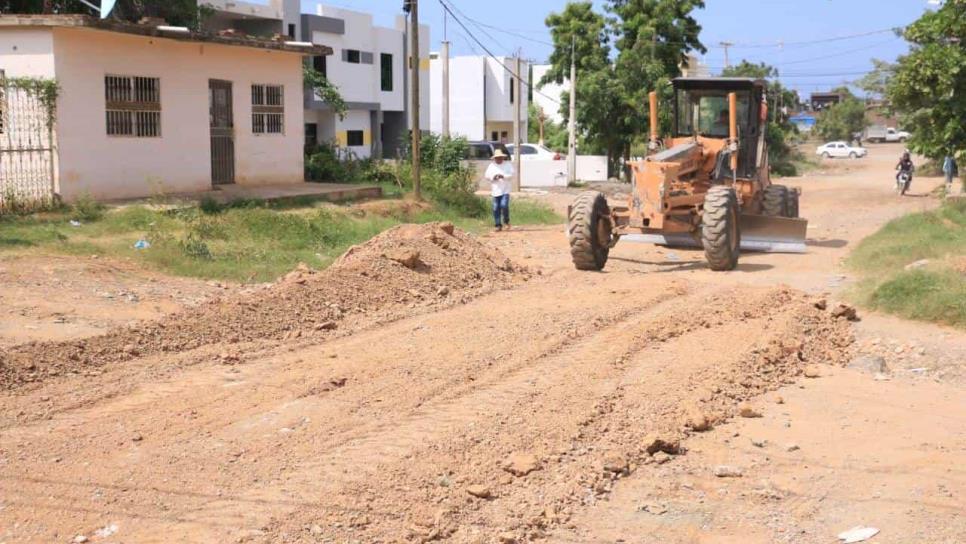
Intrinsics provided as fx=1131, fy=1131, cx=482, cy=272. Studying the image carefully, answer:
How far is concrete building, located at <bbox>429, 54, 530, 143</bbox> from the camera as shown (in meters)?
63.1

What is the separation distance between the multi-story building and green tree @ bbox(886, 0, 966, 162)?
70.0 ft

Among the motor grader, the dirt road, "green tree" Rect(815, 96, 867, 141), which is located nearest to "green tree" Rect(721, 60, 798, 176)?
"green tree" Rect(815, 96, 867, 141)

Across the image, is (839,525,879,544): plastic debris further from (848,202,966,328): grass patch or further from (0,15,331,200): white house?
(0,15,331,200): white house

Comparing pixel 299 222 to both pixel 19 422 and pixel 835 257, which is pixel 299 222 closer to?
pixel 835 257

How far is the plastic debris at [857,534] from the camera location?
6.35 metres

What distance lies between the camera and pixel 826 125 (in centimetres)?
9412

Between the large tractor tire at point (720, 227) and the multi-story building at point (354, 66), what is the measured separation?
26.2 meters

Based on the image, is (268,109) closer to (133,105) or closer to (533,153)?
(133,105)

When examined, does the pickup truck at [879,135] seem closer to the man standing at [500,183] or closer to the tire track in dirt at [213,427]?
the man standing at [500,183]

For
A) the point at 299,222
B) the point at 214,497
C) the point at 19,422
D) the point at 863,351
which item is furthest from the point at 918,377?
the point at 299,222

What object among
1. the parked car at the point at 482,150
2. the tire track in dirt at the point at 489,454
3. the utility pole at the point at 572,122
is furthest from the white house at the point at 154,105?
the utility pole at the point at 572,122

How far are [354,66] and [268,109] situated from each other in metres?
23.6

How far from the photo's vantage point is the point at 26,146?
61.3 feet

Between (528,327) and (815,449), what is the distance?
4102 mm
